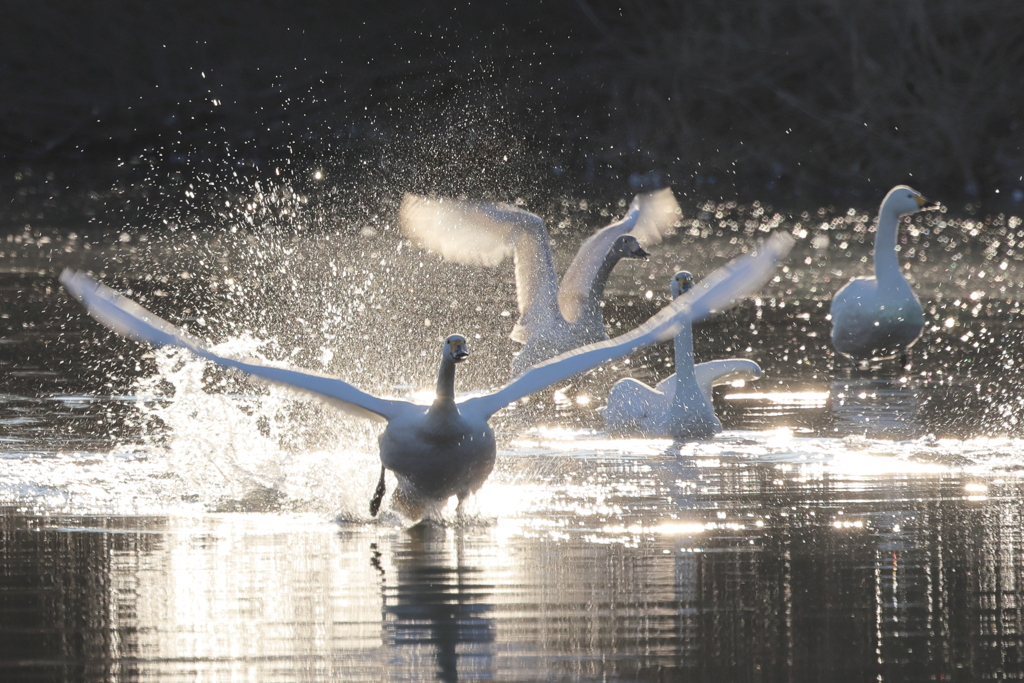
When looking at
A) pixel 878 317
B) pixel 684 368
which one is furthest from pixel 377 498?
pixel 878 317

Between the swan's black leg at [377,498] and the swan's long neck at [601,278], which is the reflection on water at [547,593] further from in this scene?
the swan's long neck at [601,278]

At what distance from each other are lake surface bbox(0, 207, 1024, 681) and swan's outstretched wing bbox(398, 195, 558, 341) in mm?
662

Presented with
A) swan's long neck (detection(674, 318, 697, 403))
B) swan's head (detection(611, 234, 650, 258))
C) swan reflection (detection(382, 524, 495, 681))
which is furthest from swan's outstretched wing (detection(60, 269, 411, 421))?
swan's head (detection(611, 234, 650, 258))

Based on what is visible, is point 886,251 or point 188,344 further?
point 886,251

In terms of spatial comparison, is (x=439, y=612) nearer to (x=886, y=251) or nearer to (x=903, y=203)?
(x=886, y=251)

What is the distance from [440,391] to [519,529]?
2.14ft

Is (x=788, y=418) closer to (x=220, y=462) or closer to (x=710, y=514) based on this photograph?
(x=710, y=514)

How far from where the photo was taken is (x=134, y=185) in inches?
1006

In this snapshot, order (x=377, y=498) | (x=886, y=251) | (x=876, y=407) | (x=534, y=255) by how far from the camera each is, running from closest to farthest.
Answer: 1. (x=377, y=498)
2. (x=876, y=407)
3. (x=534, y=255)
4. (x=886, y=251)

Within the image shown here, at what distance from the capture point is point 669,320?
7.05 meters

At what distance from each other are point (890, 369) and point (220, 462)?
5.93m

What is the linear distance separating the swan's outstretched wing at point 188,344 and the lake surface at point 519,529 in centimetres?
48

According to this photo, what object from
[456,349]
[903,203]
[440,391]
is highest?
[903,203]

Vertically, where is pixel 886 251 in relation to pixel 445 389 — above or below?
above
